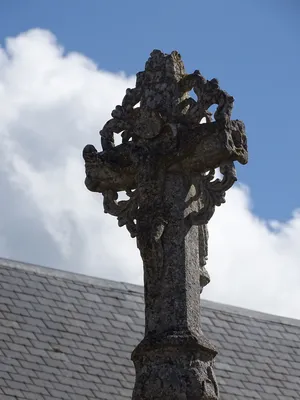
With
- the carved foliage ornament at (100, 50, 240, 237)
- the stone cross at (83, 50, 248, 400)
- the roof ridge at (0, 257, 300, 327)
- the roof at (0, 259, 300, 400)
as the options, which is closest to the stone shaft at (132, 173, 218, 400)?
the stone cross at (83, 50, 248, 400)

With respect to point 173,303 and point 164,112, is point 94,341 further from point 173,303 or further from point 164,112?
point 173,303

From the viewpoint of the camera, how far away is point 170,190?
888 cm

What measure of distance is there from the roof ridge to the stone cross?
8.75m

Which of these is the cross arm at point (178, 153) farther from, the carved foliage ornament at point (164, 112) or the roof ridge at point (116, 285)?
the roof ridge at point (116, 285)

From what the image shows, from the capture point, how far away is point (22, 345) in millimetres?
15961

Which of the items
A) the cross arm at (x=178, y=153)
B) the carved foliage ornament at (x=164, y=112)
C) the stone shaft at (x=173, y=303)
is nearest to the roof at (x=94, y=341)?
the cross arm at (x=178, y=153)

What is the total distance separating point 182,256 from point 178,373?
80 centimetres

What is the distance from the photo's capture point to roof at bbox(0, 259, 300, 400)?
51.0ft

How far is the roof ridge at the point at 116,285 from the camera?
1798 cm

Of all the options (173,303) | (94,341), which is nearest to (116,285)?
(94,341)

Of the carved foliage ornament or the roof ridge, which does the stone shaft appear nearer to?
the carved foliage ornament

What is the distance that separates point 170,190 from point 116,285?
9.79 meters

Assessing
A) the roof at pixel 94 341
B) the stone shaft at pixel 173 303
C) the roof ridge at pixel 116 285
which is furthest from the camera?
the roof ridge at pixel 116 285

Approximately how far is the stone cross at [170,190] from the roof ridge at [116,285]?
8.75 meters
